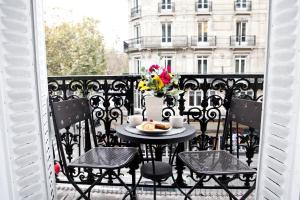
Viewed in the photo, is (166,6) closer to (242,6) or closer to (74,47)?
(242,6)

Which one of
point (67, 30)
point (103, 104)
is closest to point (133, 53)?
point (67, 30)

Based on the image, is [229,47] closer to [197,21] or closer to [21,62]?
[197,21]

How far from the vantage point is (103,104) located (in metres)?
2.29

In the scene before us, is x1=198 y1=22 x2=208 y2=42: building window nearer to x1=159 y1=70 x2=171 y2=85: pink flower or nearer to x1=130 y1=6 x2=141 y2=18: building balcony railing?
x1=130 y1=6 x2=141 y2=18: building balcony railing

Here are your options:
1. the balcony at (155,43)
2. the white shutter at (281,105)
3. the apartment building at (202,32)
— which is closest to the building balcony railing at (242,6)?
the apartment building at (202,32)

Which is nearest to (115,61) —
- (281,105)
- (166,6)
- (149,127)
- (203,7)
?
(166,6)

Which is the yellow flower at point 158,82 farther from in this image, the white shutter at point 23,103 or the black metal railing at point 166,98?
the white shutter at point 23,103

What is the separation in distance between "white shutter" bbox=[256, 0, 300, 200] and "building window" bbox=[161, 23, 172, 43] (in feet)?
35.2

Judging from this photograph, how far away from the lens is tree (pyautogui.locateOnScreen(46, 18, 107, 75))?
8.28 m

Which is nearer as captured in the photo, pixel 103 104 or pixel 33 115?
pixel 33 115

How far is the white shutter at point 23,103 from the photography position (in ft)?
2.96

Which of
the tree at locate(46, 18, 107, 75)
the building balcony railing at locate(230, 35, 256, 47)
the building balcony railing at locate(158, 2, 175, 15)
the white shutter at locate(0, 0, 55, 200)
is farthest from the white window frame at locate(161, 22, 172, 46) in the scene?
the white shutter at locate(0, 0, 55, 200)

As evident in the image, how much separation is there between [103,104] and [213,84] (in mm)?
1160

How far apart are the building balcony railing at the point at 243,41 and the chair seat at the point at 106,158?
11.6 m
